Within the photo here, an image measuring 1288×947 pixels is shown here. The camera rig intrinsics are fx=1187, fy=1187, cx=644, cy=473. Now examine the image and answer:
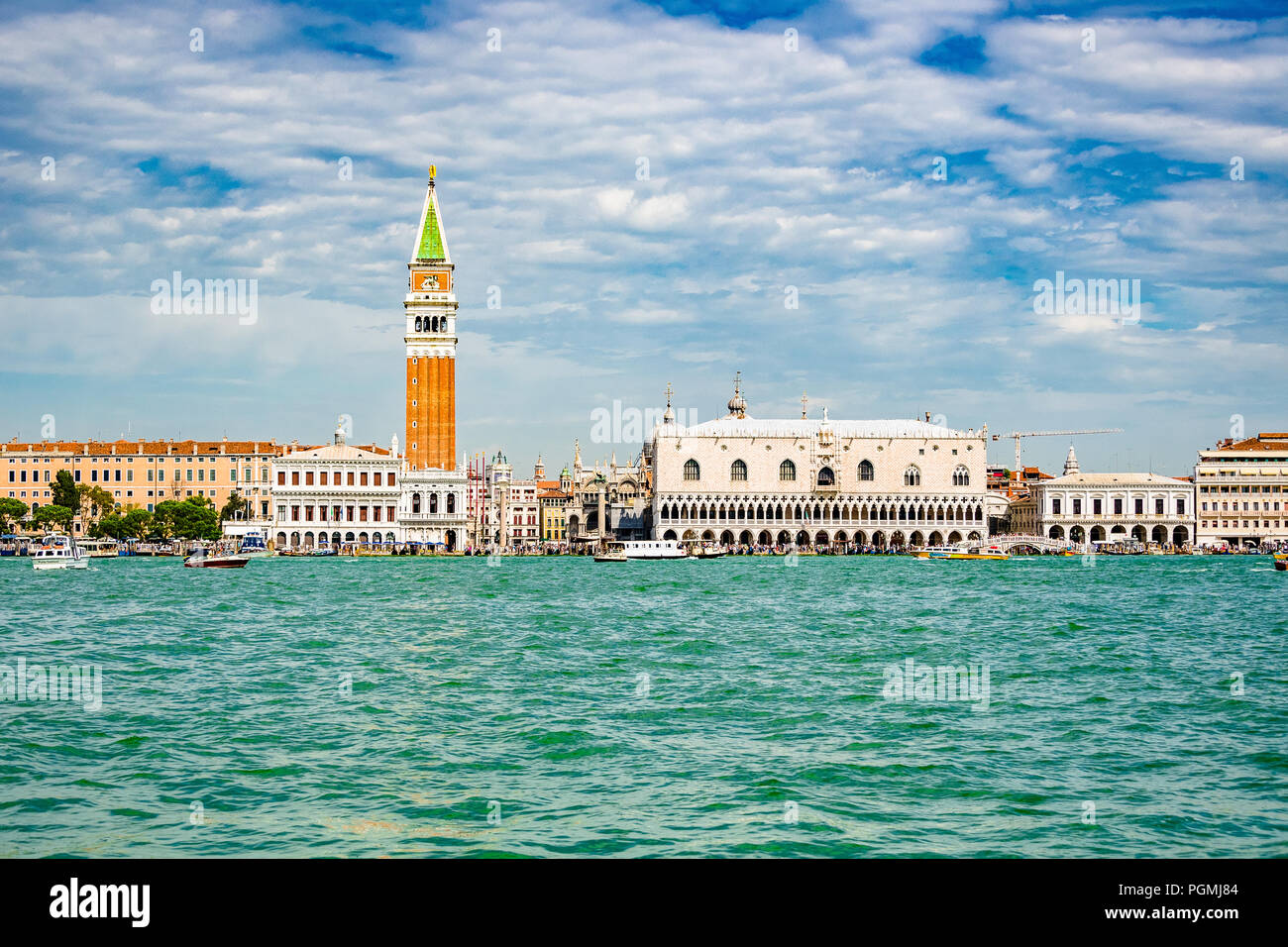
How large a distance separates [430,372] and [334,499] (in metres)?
12.1

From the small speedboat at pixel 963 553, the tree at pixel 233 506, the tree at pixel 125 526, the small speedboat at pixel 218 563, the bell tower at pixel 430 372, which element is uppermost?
the bell tower at pixel 430 372

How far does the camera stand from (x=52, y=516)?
83438mm

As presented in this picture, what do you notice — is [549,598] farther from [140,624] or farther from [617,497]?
[617,497]

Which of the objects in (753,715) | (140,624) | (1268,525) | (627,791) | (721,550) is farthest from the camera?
→ (1268,525)

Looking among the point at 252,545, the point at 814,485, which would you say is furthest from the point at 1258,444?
the point at 252,545

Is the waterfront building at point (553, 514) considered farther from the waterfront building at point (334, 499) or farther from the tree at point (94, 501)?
the tree at point (94, 501)

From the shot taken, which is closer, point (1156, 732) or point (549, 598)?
point (1156, 732)

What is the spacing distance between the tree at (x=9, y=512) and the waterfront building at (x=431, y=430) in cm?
2655

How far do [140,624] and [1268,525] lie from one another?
94.8 metres

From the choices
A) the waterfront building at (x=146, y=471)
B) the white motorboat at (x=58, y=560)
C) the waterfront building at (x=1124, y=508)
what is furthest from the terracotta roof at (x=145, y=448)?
the waterfront building at (x=1124, y=508)

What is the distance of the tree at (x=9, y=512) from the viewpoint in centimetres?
8406

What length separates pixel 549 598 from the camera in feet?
111
